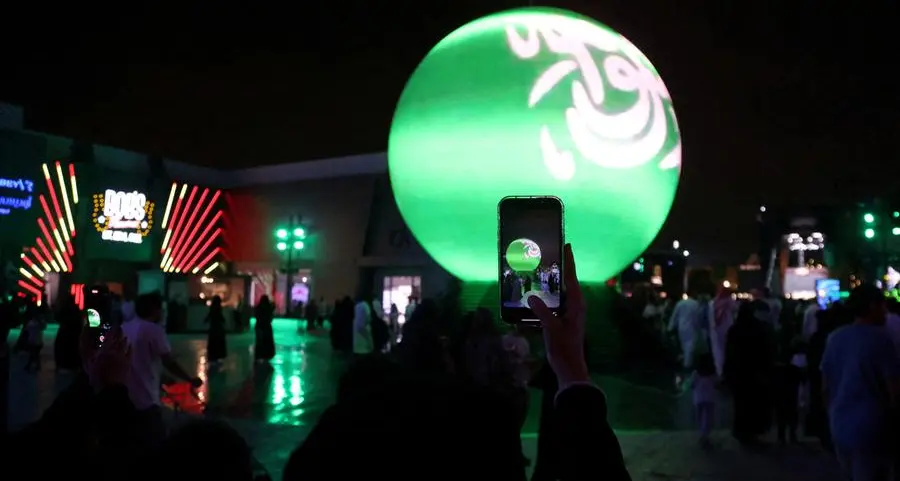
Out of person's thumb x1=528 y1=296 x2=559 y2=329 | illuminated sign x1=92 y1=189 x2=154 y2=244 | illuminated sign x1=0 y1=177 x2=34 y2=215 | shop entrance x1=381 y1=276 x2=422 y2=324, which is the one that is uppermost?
illuminated sign x1=92 y1=189 x2=154 y2=244

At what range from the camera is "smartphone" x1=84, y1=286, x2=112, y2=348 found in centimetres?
338

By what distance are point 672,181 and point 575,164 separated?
2082 millimetres

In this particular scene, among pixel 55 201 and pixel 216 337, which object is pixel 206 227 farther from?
pixel 216 337

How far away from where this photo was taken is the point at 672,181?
11438 mm

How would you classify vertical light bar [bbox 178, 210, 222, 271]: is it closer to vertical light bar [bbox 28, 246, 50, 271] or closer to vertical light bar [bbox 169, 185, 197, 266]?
vertical light bar [bbox 169, 185, 197, 266]

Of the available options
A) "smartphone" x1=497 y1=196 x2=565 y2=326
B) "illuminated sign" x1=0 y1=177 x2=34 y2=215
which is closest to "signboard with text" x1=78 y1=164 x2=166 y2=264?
"illuminated sign" x1=0 y1=177 x2=34 y2=215

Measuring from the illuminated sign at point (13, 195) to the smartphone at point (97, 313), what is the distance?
1782 centimetres

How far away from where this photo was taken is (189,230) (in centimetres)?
4172

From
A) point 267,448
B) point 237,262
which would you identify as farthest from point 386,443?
point 237,262

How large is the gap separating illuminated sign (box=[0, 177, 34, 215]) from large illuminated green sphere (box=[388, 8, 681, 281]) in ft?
46.7

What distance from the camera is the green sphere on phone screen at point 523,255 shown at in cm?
248

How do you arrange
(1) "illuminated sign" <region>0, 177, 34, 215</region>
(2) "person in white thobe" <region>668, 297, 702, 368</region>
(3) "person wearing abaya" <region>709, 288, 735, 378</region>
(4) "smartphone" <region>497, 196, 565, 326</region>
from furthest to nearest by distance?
1. (1) "illuminated sign" <region>0, 177, 34, 215</region>
2. (2) "person in white thobe" <region>668, 297, 702, 368</region>
3. (3) "person wearing abaya" <region>709, 288, 735, 378</region>
4. (4) "smartphone" <region>497, 196, 565, 326</region>

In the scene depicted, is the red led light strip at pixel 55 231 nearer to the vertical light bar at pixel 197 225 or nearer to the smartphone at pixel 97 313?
the vertical light bar at pixel 197 225

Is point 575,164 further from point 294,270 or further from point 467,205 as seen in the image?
point 294,270
